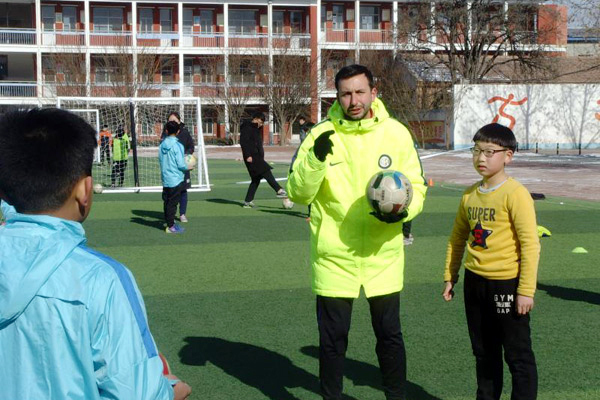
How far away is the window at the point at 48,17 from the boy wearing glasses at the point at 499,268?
61.8 meters

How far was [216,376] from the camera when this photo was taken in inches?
229

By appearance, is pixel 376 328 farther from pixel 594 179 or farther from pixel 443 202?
pixel 594 179

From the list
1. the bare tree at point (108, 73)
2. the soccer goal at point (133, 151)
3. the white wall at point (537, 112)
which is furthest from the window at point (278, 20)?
the soccer goal at point (133, 151)

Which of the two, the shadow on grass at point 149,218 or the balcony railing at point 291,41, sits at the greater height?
the balcony railing at point 291,41

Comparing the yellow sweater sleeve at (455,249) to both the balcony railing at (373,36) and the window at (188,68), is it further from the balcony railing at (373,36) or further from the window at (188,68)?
the window at (188,68)

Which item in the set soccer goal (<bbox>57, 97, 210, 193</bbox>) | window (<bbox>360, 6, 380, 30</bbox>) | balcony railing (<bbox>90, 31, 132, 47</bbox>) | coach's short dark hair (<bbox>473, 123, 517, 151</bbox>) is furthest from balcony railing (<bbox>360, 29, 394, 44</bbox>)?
coach's short dark hair (<bbox>473, 123, 517, 151</bbox>)

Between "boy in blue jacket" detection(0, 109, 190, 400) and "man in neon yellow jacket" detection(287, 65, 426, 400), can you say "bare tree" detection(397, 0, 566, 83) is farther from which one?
"boy in blue jacket" detection(0, 109, 190, 400)

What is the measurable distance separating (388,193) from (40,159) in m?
2.55

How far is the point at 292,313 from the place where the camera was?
7652 millimetres

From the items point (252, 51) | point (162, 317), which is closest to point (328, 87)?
point (252, 51)

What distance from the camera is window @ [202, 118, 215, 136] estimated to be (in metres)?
63.2

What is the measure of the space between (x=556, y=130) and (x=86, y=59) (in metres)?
32.2

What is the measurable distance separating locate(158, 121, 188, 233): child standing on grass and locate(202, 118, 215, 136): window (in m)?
50.0

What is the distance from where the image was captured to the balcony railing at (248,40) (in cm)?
6250
